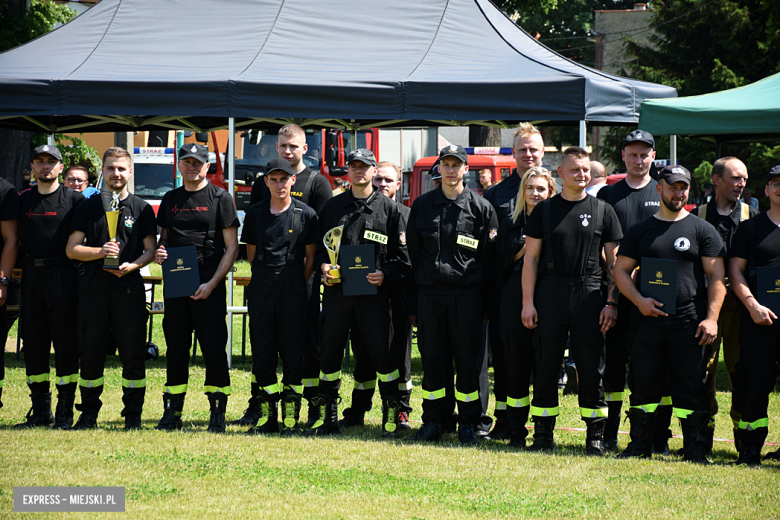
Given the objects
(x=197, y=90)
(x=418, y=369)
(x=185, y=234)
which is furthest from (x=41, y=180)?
(x=418, y=369)

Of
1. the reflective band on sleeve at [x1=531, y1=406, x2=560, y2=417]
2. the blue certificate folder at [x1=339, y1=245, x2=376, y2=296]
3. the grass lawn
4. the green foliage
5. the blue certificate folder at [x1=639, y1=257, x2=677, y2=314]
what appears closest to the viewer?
the grass lawn

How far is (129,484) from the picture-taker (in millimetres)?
4902

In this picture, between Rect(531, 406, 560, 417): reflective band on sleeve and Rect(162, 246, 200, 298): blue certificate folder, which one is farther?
Rect(162, 246, 200, 298): blue certificate folder

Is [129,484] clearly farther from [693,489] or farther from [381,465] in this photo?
[693,489]

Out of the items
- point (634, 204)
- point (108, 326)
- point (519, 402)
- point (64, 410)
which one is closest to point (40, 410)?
point (64, 410)

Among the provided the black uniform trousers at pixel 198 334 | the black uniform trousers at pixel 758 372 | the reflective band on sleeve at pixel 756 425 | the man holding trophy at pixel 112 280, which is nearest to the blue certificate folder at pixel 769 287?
the black uniform trousers at pixel 758 372

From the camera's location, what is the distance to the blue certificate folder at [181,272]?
20.2 ft

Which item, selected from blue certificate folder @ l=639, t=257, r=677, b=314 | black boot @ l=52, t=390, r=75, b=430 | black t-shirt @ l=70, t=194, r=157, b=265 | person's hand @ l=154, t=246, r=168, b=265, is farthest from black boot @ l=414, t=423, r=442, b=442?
black boot @ l=52, t=390, r=75, b=430

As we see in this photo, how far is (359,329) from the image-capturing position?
6398 mm

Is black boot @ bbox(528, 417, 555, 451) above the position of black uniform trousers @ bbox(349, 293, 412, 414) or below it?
below

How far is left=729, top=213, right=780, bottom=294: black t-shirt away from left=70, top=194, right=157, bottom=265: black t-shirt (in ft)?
14.6

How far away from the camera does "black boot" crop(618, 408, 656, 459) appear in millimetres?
5660

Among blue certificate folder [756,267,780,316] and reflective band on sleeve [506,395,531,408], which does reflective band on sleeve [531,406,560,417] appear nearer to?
reflective band on sleeve [506,395,531,408]

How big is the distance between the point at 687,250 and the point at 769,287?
62 centimetres
